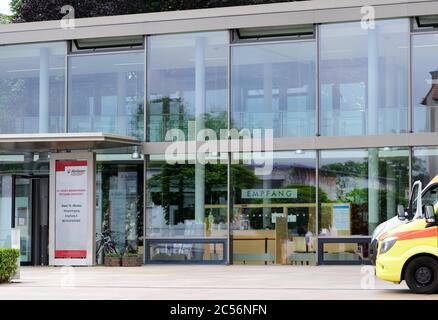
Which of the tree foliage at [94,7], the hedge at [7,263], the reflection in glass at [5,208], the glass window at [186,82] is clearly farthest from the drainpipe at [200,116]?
the tree foliage at [94,7]

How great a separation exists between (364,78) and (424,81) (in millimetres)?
1617

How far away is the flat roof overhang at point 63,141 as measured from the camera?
26641 millimetres

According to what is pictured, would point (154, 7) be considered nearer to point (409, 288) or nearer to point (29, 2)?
point (29, 2)

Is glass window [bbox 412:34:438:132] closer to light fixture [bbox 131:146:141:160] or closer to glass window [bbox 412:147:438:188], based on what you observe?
glass window [bbox 412:147:438:188]

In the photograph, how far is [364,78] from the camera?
90.1 ft

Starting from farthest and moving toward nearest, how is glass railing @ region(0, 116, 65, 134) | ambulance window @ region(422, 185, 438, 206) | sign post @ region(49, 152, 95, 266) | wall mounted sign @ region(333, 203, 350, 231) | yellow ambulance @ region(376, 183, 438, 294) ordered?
glass railing @ region(0, 116, 65, 134)
sign post @ region(49, 152, 95, 266)
wall mounted sign @ region(333, 203, 350, 231)
ambulance window @ region(422, 185, 438, 206)
yellow ambulance @ region(376, 183, 438, 294)

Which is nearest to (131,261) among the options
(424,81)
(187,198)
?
(187,198)

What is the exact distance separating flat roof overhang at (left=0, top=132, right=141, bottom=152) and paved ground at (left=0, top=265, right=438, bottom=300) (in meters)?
3.42

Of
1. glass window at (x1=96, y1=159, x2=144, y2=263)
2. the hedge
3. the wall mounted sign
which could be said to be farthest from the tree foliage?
the hedge

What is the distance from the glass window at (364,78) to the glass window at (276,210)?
4.39ft

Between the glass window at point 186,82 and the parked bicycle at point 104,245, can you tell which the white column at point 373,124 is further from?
the parked bicycle at point 104,245

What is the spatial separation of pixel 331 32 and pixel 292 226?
17.9ft

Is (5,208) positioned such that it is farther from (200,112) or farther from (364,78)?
(364,78)

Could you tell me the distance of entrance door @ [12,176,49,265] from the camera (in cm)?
2948
